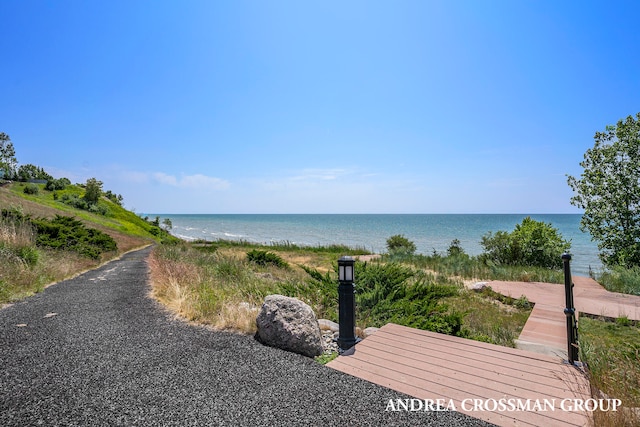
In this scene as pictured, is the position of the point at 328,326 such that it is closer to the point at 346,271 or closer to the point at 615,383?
the point at 346,271

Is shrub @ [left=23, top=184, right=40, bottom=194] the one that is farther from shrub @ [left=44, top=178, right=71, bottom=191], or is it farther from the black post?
the black post

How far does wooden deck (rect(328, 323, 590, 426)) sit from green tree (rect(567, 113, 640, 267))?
1116 centimetres

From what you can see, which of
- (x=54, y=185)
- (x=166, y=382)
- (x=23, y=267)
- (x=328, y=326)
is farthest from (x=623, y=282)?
(x=54, y=185)

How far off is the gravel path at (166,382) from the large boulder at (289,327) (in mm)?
130

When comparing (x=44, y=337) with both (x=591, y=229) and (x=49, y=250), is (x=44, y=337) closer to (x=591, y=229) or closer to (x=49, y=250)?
(x=49, y=250)

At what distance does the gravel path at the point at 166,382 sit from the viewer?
252 centimetres

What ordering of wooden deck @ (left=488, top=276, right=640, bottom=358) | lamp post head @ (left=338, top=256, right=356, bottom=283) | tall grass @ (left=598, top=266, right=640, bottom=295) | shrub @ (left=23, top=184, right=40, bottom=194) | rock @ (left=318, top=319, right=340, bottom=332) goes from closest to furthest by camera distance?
lamp post head @ (left=338, top=256, right=356, bottom=283) → wooden deck @ (left=488, top=276, right=640, bottom=358) → rock @ (left=318, top=319, right=340, bottom=332) → tall grass @ (left=598, top=266, right=640, bottom=295) → shrub @ (left=23, top=184, right=40, bottom=194)

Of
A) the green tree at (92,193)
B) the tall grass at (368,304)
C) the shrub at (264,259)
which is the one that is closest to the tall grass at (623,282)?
the tall grass at (368,304)

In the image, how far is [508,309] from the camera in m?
7.09

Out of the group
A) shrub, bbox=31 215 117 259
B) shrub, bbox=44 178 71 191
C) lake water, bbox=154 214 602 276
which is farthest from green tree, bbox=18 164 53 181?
shrub, bbox=31 215 117 259

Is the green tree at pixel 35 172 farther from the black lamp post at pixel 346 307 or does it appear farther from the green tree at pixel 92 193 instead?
the black lamp post at pixel 346 307

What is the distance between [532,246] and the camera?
12.9m

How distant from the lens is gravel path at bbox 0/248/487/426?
8.28ft

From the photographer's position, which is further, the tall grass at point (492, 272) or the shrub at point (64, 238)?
the shrub at point (64, 238)
